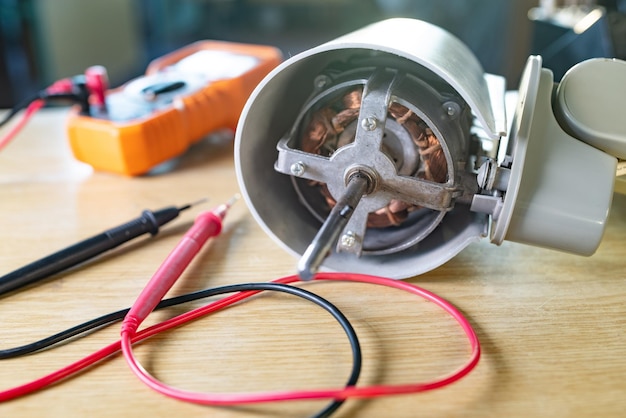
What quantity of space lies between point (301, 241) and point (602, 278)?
214 mm

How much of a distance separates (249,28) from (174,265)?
1102 millimetres

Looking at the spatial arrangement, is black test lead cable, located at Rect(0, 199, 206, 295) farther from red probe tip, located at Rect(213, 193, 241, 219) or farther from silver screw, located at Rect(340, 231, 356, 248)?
silver screw, located at Rect(340, 231, 356, 248)

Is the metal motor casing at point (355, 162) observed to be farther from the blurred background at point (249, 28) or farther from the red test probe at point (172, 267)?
the blurred background at point (249, 28)

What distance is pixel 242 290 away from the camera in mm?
388

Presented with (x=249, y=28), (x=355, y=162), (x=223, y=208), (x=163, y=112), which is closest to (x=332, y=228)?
(x=355, y=162)

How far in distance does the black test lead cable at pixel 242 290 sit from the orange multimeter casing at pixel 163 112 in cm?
23

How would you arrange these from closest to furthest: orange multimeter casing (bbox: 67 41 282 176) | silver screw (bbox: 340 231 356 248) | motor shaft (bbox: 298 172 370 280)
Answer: motor shaft (bbox: 298 172 370 280) < silver screw (bbox: 340 231 356 248) < orange multimeter casing (bbox: 67 41 282 176)

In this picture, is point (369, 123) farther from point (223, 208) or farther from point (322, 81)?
point (223, 208)

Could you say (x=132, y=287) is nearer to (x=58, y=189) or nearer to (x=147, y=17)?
(x=58, y=189)

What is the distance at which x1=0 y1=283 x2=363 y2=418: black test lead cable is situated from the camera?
315 millimetres

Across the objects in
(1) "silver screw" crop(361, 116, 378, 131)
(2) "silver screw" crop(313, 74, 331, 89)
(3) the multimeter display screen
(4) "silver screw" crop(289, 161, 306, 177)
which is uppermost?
(2) "silver screw" crop(313, 74, 331, 89)

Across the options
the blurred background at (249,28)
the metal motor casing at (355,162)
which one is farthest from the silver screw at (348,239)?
the blurred background at (249,28)

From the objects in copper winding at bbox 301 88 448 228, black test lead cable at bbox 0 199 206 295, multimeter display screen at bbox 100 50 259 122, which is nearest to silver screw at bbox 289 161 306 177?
copper winding at bbox 301 88 448 228

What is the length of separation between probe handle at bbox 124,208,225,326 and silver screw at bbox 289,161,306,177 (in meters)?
0.10
